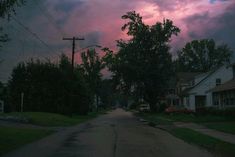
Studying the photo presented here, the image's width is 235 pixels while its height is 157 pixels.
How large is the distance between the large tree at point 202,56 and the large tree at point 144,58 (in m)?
58.8

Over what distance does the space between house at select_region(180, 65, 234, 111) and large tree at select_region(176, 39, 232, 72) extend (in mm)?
61930

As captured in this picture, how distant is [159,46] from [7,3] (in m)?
68.5

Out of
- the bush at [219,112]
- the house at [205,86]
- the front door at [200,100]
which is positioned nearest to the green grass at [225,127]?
the bush at [219,112]

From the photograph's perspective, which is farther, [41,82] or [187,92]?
[187,92]

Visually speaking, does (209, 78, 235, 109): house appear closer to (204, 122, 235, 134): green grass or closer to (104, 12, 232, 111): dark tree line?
(204, 122, 235, 134): green grass

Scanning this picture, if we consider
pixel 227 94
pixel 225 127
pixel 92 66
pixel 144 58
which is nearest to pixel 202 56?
pixel 92 66

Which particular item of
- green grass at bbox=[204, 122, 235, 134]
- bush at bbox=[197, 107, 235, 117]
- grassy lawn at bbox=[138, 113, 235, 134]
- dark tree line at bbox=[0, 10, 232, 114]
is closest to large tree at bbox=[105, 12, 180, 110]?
dark tree line at bbox=[0, 10, 232, 114]

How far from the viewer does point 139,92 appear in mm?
84562

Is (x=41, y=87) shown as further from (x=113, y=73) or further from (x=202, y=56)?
(x=202, y=56)

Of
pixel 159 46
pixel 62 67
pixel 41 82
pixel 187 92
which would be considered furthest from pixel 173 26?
pixel 41 82

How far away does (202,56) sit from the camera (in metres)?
146

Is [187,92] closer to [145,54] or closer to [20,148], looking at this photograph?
[145,54]

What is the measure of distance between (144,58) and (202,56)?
2594 inches

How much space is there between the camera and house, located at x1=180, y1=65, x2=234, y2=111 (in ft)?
251
